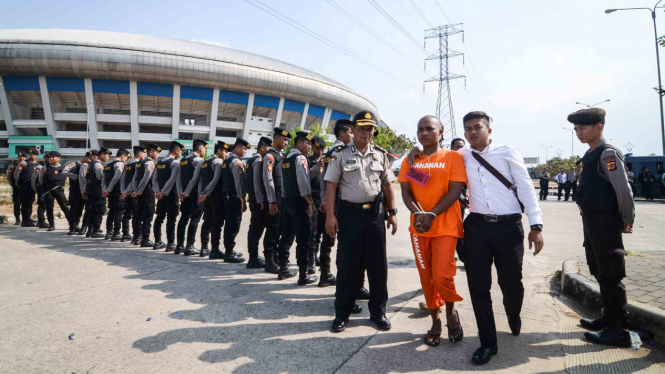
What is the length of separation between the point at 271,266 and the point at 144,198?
12.5 feet

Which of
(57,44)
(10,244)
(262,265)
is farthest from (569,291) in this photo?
(57,44)

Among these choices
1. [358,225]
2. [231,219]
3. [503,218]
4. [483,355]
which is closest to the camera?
[483,355]

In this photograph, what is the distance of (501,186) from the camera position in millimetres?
2682

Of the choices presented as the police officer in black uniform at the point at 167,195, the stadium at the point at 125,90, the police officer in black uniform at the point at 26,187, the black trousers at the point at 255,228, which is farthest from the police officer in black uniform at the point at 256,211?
the stadium at the point at 125,90

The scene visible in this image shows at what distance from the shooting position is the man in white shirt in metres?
2.57

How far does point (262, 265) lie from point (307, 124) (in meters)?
49.7

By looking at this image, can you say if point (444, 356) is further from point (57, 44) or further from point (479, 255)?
point (57, 44)

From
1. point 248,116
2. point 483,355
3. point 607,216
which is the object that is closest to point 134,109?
point 248,116

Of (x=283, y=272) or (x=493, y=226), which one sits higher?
(x=493, y=226)

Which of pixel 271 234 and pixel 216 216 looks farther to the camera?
pixel 216 216

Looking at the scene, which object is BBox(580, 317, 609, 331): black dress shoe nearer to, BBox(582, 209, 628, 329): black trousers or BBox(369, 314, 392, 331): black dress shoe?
BBox(582, 209, 628, 329): black trousers

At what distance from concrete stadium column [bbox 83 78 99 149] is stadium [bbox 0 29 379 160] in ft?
0.33

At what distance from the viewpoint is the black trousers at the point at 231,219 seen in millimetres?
5562

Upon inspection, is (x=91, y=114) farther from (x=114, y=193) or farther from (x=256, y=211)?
(x=256, y=211)
